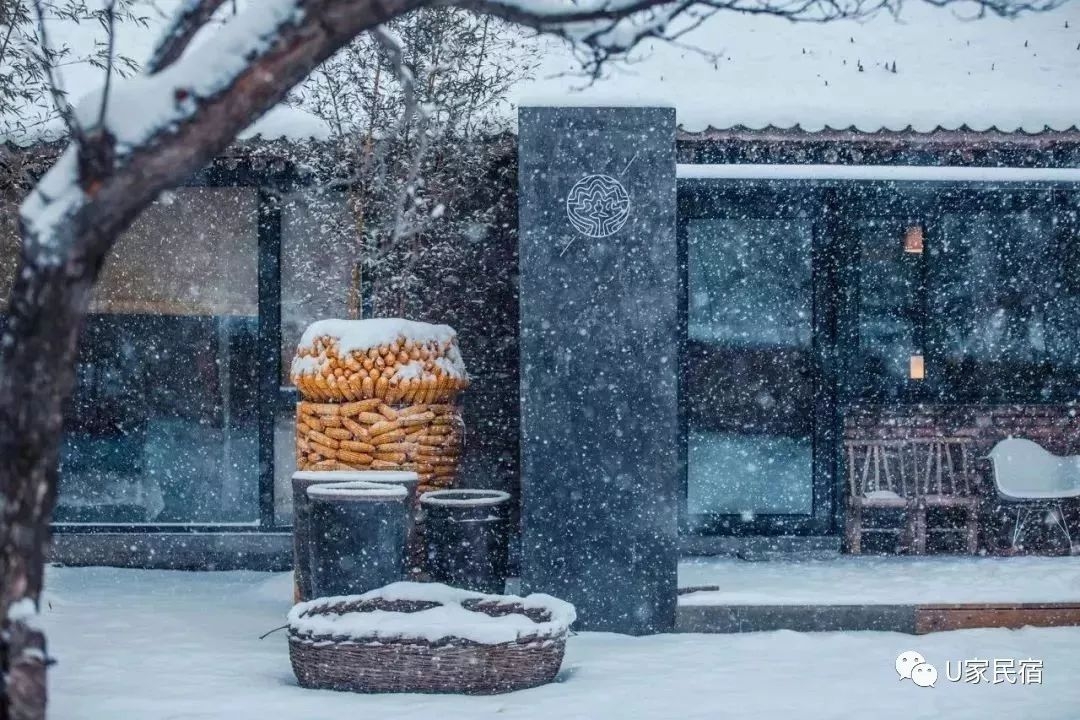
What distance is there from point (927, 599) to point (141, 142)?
4945mm

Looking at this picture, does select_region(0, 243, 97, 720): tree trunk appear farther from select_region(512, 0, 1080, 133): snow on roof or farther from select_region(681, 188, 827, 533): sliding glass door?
select_region(681, 188, 827, 533): sliding glass door

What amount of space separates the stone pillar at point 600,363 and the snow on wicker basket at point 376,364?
0.66 meters

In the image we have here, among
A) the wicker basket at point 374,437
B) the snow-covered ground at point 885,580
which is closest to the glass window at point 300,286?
the wicker basket at point 374,437

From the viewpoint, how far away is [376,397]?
20.0ft

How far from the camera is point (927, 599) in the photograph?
19.7ft

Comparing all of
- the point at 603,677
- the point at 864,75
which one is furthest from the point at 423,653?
the point at 864,75

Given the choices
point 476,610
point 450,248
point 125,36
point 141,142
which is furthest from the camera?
point 125,36

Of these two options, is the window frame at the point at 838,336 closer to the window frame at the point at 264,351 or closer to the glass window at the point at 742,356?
the glass window at the point at 742,356

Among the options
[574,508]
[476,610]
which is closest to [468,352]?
[574,508]

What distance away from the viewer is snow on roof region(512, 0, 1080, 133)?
7.16m

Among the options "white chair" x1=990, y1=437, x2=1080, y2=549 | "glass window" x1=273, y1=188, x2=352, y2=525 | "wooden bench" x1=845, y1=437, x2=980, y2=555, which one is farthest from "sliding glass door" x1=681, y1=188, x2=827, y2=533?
"glass window" x1=273, y1=188, x2=352, y2=525

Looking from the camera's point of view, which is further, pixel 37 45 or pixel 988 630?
pixel 37 45

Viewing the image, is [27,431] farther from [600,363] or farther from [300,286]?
[300,286]

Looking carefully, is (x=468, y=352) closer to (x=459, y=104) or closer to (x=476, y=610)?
(x=459, y=104)
